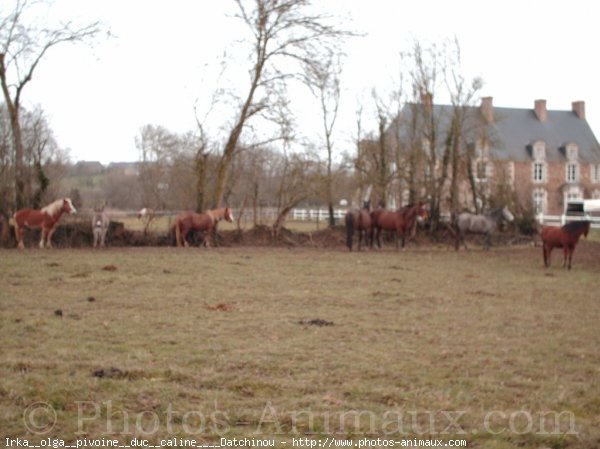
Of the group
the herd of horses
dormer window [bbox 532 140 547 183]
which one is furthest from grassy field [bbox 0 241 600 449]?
dormer window [bbox 532 140 547 183]

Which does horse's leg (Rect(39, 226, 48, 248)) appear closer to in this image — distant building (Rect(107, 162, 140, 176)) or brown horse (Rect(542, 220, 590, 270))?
distant building (Rect(107, 162, 140, 176))

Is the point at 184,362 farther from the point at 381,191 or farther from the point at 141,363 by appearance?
the point at 381,191

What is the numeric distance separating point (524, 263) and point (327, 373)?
14233 millimetres

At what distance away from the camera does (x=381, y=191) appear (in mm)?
29938

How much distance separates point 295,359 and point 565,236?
12942 millimetres


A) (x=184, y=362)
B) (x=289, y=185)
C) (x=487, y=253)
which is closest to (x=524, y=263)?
(x=487, y=253)

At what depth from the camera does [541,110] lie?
53.5 metres

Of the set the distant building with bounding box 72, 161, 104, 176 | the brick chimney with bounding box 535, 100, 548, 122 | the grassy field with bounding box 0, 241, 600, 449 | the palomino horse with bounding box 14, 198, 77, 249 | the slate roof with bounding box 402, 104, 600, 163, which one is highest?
the brick chimney with bounding box 535, 100, 548, 122

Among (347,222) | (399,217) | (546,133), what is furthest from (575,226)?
(546,133)

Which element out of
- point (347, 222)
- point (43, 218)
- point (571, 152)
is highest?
point (571, 152)

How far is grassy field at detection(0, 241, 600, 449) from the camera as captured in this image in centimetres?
485

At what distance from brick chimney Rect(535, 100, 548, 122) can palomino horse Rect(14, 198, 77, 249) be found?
139 ft

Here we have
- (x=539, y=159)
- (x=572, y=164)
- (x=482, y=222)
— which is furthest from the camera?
(x=572, y=164)

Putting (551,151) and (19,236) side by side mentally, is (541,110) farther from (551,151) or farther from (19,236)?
(19,236)
